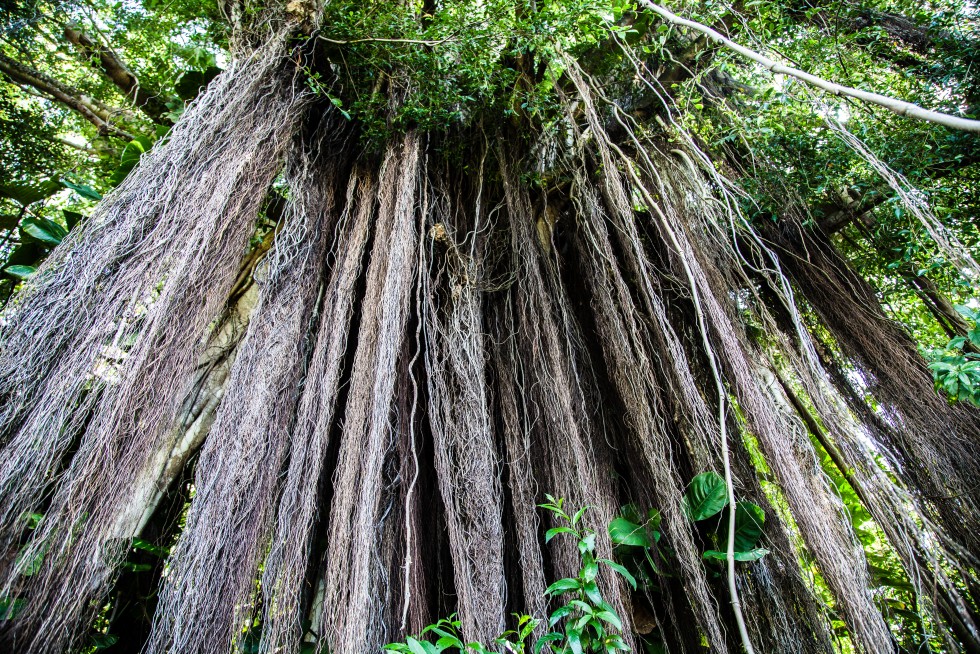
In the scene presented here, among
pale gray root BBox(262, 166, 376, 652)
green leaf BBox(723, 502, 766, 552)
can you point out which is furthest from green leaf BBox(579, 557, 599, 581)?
pale gray root BBox(262, 166, 376, 652)

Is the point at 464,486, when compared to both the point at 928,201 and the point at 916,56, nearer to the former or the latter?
the point at 928,201

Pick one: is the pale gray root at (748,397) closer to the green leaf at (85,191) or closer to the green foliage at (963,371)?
the green foliage at (963,371)

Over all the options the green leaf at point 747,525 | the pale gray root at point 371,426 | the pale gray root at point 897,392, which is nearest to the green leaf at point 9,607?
the pale gray root at point 371,426

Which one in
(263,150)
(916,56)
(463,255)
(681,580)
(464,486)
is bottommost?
(681,580)

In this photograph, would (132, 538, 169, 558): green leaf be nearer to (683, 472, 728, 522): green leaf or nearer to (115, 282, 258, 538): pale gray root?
(115, 282, 258, 538): pale gray root

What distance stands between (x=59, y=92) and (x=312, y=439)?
2466 mm

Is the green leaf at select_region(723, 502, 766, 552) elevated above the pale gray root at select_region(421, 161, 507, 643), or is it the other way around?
the pale gray root at select_region(421, 161, 507, 643)

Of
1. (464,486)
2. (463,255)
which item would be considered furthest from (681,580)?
(463,255)

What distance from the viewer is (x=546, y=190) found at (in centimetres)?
254

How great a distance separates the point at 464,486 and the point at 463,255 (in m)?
A: 1.05

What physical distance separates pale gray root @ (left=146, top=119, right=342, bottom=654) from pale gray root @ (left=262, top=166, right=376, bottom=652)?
0.20ft

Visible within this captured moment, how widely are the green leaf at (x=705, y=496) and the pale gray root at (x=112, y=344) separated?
5.54 ft

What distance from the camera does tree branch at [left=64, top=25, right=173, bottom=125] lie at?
261 centimetres

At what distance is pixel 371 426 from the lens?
1570 millimetres
